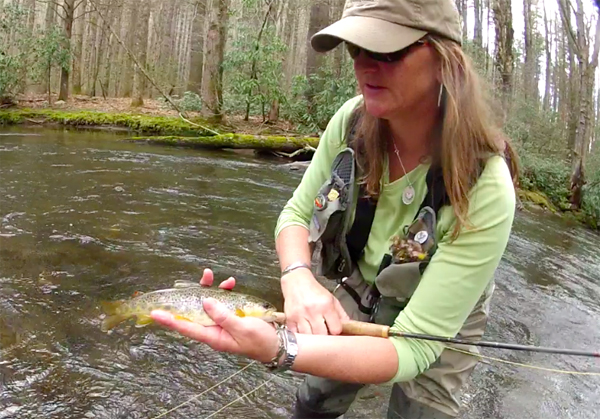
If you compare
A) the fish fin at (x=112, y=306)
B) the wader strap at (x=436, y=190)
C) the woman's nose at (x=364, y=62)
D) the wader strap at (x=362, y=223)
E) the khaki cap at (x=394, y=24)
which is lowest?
the fish fin at (x=112, y=306)

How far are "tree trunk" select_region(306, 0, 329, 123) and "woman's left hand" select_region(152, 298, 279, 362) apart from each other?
58.9ft

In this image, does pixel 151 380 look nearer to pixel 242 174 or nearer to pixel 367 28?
pixel 367 28

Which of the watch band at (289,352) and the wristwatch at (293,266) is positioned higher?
the wristwatch at (293,266)

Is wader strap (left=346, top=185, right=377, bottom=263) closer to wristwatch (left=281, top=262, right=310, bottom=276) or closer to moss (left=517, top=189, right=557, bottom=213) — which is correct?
wristwatch (left=281, top=262, right=310, bottom=276)

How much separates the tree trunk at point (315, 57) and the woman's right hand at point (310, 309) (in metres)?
17.4

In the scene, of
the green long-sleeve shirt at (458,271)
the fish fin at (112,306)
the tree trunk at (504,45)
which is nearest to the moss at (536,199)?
the tree trunk at (504,45)

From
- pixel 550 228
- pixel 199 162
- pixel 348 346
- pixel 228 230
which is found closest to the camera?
pixel 348 346

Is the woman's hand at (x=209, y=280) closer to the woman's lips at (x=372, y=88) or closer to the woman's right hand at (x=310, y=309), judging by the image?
the woman's right hand at (x=310, y=309)

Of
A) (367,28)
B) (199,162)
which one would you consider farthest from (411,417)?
(199,162)

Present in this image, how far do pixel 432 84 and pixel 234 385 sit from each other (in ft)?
8.93

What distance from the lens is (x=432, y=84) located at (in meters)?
2.02

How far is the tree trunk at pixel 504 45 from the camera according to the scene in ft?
56.3

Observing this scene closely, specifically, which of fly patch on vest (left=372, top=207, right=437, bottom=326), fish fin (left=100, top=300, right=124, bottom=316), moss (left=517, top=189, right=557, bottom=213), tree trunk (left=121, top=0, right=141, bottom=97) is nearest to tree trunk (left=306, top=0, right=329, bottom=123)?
moss (left=517, top=189, right=557, bottom=213)

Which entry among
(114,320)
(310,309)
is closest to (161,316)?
(310,309)
